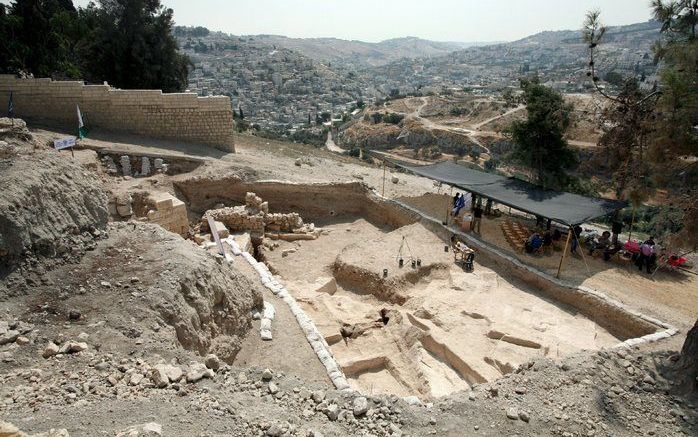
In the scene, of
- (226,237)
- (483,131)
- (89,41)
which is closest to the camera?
(226,237)

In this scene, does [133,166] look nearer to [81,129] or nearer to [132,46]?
[81,129]

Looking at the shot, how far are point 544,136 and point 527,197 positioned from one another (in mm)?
4918

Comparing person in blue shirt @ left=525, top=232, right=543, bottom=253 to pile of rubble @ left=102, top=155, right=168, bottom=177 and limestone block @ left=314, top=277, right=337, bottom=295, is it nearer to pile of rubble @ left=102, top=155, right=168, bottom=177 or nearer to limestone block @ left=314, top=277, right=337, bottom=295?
limestone block @ left=314, top=277, right=337, bottom=295

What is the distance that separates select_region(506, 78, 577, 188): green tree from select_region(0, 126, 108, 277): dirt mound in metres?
15.8

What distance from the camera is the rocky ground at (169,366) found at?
5.07m

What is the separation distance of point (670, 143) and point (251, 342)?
29.7 ft

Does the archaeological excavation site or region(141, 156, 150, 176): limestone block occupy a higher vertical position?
region(141, 156, 150, 176): limestone block

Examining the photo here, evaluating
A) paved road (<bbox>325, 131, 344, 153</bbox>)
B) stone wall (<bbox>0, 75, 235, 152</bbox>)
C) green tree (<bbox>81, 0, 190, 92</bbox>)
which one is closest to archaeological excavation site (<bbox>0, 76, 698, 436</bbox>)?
stone wall (<bbox>0, 75, 235, 152</bbox>)

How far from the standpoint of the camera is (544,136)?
18.4m

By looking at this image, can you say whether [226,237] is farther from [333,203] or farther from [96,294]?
[96,294]

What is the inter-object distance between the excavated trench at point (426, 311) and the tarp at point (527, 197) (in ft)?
5.91

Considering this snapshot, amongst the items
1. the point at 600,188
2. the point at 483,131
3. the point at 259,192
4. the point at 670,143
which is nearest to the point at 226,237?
the point at 259,192

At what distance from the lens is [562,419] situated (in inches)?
258

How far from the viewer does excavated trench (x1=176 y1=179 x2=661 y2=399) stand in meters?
9.73
